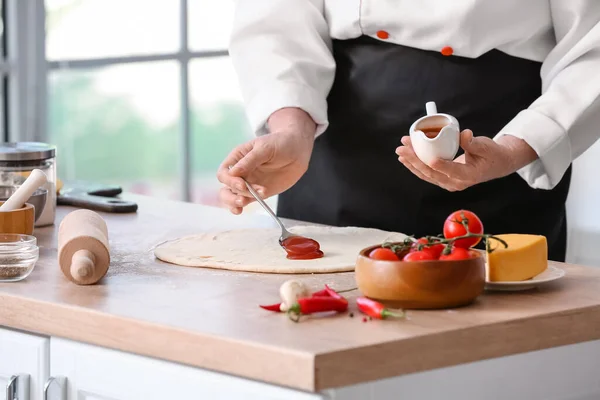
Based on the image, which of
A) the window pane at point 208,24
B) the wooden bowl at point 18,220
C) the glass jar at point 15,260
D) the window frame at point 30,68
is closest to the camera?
the glass jar at point 15,260

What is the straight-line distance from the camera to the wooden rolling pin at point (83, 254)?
1.36 m

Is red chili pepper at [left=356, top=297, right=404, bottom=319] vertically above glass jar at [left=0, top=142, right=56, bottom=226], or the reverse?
glass jar at [left=0, top=142, right=56, bottom=226]

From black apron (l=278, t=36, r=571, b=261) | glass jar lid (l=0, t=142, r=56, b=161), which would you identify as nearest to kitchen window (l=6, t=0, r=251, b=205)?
glass jar lid (l=0, t=142, r=56, b=161)

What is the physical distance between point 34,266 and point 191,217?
516mm

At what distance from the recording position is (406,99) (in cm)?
190

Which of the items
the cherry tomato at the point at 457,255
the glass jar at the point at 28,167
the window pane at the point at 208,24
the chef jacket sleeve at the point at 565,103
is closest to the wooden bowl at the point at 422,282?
the cherry tomato at the point at 457,255

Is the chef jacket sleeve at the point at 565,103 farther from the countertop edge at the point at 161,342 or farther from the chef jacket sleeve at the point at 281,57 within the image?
the countertop edge at the point at 161,342

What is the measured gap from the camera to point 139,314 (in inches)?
47.8

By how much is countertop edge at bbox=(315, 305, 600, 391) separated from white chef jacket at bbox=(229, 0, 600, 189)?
517 millimetres

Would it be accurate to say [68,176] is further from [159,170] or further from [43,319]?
[43,319]

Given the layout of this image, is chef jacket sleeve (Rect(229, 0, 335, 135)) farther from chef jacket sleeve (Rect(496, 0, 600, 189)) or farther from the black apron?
chef jacket sleeve (Rect(496, 0, 600, 189))

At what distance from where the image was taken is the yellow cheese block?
4.27ft

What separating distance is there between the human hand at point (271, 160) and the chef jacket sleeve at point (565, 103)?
35cm

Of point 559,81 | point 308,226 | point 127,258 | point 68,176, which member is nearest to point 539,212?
point 559,81
